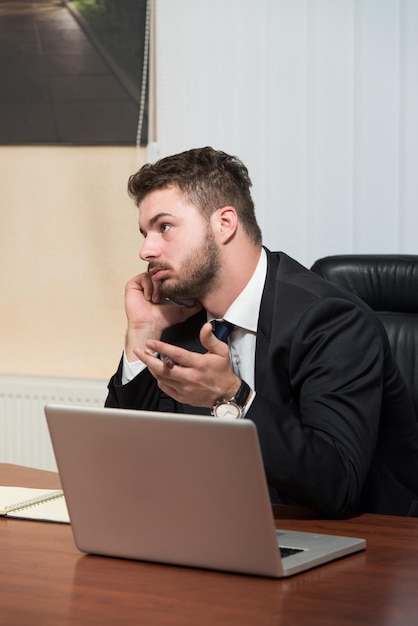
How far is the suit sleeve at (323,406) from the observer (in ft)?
4.91

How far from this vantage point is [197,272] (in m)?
1.96

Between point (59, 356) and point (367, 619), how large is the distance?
9.29ft

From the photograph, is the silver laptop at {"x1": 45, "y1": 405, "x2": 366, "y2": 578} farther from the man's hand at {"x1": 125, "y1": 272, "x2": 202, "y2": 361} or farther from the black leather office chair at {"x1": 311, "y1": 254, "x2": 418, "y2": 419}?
the black leather office chair at {"x1": 311, "y1": 254, "x2": 418, "y2": 419}

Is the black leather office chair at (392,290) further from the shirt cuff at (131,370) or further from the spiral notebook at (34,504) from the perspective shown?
the spiral notebook at (34,504)

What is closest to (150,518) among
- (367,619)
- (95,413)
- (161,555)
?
(161,555)

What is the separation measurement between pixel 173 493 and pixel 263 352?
665mm

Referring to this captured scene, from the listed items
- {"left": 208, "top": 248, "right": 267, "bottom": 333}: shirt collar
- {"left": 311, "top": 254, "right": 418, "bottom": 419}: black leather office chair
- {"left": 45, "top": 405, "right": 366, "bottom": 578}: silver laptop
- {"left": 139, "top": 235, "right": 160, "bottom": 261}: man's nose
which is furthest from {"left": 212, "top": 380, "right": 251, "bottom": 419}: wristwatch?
{"left": 311, "top": 254, "right": 418, "bottom": 419}: black leather office chair

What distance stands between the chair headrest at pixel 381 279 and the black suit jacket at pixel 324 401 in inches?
13.4

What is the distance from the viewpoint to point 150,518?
1233 mm

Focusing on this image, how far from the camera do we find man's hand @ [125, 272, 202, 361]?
84.4 inches

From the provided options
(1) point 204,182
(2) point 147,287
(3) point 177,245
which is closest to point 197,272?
(3) point 177,245

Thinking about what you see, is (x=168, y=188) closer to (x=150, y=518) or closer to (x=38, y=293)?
(x=150, y=518)

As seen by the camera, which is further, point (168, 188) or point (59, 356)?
point (59, 356)

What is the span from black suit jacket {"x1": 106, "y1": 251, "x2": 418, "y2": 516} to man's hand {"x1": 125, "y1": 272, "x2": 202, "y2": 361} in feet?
0.39
